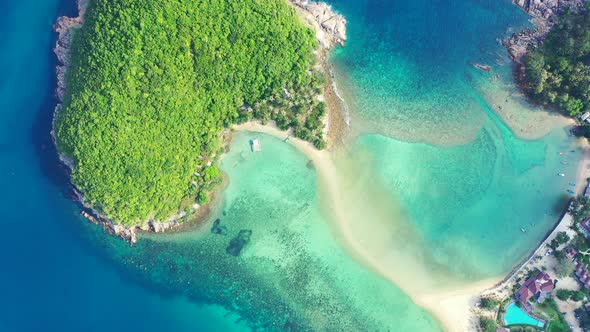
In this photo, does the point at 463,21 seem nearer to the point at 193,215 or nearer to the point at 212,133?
the point at 212,133

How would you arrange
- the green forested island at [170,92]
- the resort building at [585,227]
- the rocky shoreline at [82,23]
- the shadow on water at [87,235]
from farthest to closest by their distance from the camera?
the shadow on water at [87,235]
the resort building at [585,227]
the rocky shoreline at [82,23]
the green forested island at [170,92]

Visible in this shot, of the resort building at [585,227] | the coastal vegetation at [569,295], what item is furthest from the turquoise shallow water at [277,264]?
the resort building at [585,227]

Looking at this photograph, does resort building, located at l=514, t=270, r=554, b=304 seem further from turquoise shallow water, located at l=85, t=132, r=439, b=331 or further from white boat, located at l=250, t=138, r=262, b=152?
white boat, located at l=250, t=138, r=262, b=152

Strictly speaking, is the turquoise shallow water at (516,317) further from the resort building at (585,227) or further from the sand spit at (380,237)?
the resort building at (585,227)

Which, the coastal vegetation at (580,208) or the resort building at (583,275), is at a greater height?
the coastal vegetation at (580,208)

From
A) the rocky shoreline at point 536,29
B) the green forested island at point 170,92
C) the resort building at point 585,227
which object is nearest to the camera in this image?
the green forested island at point 170,92

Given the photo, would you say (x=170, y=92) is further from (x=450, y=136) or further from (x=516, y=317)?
(x=516, y=317)

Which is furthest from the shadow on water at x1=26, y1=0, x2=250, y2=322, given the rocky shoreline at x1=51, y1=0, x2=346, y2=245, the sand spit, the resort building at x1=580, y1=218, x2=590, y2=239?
the resort building at x1=580, y1=218, x2=590, y2=239

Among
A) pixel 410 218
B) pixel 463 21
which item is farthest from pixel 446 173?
pixel 463 21
